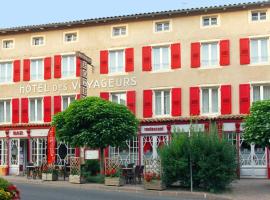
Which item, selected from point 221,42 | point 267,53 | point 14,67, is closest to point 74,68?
point 14,67

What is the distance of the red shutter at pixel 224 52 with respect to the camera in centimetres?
3056

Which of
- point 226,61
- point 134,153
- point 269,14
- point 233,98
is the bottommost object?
point 134,153

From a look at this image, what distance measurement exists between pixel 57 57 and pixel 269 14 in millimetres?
13443

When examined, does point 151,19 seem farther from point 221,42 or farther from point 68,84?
point 68,84

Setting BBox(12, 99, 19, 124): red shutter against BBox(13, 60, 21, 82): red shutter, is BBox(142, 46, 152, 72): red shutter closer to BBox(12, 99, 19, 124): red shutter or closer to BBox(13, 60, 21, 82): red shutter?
BBox(13, 60, 21, 82): red shutter

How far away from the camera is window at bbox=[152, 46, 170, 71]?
1262 inches

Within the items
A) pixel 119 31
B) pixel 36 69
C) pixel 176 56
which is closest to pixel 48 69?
pixel 36 69

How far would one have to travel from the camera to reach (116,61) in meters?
33.2

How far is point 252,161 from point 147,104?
22.8 ft

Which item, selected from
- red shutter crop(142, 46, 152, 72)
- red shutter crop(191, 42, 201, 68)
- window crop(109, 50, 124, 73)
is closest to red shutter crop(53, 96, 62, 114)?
window crop(109, 50, 124, 73)

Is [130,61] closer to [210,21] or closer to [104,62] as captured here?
[104,62]

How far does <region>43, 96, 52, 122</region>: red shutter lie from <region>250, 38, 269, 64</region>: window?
1303cm

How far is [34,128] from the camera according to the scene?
3478 cm

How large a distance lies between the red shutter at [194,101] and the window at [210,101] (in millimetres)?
320
